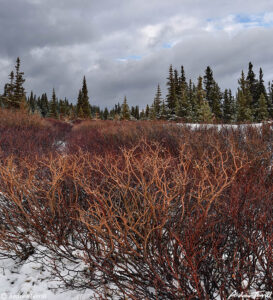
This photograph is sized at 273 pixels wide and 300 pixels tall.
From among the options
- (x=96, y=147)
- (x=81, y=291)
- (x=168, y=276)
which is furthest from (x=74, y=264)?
(x=96, y=147)

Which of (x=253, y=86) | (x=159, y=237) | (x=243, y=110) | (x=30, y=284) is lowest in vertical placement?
(x=30, y=284)

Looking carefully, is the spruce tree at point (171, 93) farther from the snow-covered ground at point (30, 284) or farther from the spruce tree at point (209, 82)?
the snow-covered ground at point (30, 284)

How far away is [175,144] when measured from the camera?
636 cm

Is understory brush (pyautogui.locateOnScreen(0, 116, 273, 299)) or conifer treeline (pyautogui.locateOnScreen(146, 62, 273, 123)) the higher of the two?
conifer treeline (pyautogui.locateOnScreen(146, 62, 273, 123))

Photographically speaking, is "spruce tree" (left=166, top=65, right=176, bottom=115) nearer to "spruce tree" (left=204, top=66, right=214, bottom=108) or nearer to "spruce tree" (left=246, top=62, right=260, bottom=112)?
"spruce tree" (left=204, top=66, right=214, bottom=108)

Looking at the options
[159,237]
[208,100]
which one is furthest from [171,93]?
[159,237]

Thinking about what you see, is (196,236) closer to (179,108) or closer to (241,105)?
(179,108)

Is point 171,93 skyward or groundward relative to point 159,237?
skyward

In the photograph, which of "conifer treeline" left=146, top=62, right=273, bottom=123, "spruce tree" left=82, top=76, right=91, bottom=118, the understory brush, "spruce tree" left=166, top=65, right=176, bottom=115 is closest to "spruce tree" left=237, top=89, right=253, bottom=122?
"conifer treeline" left=146, top=62, right=273, bottom=123

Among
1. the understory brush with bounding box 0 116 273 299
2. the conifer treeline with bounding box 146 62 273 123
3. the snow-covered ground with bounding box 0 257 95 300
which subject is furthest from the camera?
the conifer treeline with bounding box 146 62 273 123

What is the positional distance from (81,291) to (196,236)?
1307 mm

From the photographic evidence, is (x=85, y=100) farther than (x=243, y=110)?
Yes

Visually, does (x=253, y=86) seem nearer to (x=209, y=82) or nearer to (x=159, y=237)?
(x=209, y=82)

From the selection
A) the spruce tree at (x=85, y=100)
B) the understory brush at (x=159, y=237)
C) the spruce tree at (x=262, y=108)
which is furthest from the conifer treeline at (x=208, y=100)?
the understory brush at (x=159, y=237)
